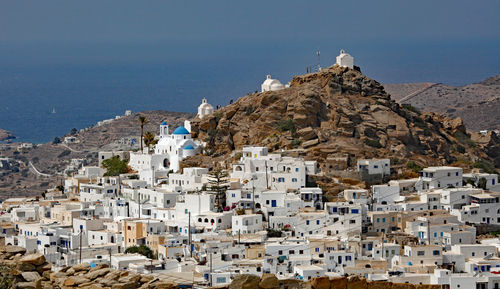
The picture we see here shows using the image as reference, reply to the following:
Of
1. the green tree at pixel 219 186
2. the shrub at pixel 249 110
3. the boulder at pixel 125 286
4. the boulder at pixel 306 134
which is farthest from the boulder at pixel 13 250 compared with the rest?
the shrub at pixel 249 110

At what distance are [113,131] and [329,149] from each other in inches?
2507

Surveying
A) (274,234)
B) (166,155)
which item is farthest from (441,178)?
(166,155)

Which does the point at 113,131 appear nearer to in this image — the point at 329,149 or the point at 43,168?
the point at 43,168

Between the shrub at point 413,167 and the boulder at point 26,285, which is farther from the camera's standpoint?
the shrub at point 413,167

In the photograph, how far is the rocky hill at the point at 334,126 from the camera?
5494 centimetres

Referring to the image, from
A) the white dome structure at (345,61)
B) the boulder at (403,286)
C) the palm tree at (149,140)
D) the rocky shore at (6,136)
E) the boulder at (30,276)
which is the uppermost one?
the rocky shore at (6,136)

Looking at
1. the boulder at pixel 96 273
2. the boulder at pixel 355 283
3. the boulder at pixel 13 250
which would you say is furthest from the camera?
the boulder at pixel 355 283

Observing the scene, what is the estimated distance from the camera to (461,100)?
431ft

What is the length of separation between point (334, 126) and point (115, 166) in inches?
452

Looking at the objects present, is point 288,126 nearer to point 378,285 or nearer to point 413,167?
point 413,167

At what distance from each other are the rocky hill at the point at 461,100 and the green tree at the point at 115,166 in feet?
170

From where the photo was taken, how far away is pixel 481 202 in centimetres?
4650

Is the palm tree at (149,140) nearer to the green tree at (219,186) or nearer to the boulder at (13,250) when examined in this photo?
the green tree at (219,186)

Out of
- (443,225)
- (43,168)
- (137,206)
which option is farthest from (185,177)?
(43,168)
